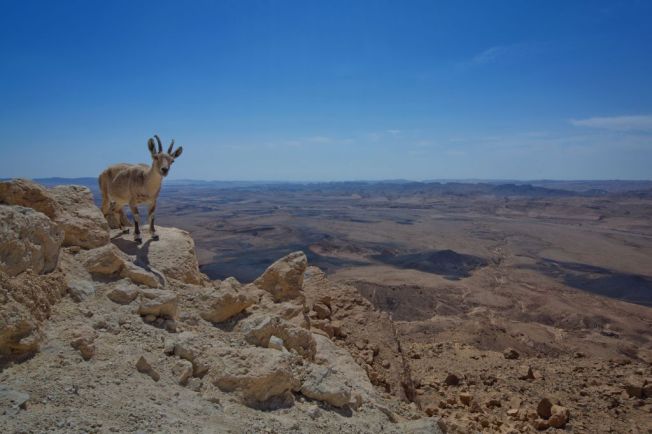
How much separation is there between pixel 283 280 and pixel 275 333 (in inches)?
99.9

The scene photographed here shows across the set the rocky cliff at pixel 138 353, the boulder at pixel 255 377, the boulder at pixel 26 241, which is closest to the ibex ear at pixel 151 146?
the rocky cliff at pixel 138 353

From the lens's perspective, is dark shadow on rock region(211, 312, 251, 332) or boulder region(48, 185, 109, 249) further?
boulder region(48, 185, 109, 249)

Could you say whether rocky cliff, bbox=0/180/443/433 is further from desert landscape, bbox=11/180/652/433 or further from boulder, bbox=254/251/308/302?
desert landscape, bbox=11/180/652/433

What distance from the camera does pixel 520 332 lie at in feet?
81.7

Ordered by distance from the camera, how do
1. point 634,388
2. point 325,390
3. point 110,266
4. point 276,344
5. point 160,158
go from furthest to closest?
point 634,388 → point 160,158 → point 110,266 → point 276,344 → point 325,390

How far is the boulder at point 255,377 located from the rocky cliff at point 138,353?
0.01m

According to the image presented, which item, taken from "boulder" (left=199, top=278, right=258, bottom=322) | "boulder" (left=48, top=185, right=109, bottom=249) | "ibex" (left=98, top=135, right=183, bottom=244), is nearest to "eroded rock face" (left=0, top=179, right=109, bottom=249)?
"boulder" (left=48, top=185, right=109, bottom=249)

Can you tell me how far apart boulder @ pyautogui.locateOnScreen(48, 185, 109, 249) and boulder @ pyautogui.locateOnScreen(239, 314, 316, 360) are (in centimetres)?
276

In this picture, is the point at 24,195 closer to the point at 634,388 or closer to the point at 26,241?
the point at 26,241

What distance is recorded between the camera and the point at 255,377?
13.6 ft

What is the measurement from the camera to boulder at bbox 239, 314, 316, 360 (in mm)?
5309

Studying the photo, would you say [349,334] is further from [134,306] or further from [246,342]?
[134,306]

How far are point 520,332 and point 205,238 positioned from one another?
164 feet

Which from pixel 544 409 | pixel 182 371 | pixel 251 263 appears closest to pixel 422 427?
pixel 182 371
